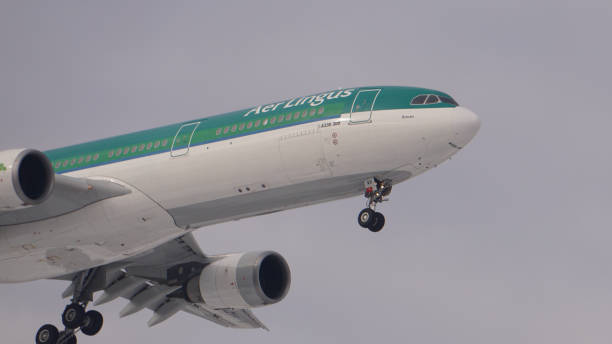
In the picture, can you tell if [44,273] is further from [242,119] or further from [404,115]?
[404,115]

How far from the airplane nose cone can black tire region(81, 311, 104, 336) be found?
13.3m

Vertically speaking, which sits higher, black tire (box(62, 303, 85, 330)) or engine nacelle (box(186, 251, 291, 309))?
engine nacelle (box(186, 251, 291, 309))

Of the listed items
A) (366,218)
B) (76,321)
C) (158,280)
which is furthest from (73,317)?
(366,218)

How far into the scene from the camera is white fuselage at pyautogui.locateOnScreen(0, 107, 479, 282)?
97.3ft

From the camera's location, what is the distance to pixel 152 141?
1282 inches

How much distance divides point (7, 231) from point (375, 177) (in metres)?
10.7

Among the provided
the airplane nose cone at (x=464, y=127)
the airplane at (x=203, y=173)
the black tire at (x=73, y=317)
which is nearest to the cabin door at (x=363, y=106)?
the airplane at (x=203, y=173)

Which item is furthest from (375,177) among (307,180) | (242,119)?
(242,119)

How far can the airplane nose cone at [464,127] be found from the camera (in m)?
29.2

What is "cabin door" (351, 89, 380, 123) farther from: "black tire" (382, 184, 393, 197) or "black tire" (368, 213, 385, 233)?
"black tire" (368, 213, 385, 233)

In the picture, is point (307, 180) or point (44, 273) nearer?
point (307, 180)

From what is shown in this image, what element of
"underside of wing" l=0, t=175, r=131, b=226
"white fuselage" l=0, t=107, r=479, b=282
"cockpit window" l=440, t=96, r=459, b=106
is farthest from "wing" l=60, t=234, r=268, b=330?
"cockpit window" l=440, t=96, r=459, b=106

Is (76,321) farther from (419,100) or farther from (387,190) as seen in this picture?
(419,100)

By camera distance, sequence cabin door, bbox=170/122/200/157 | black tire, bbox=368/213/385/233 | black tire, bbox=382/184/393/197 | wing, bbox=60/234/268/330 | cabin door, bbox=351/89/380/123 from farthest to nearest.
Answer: wing, bbox=60/234/268/330 < cabin door, bbox=170/122/200/157 < black tire, bbox=382/184/393/197 < cabin door, bbox=351/89/380/123 < black tire, bbox=368/213/385/233
